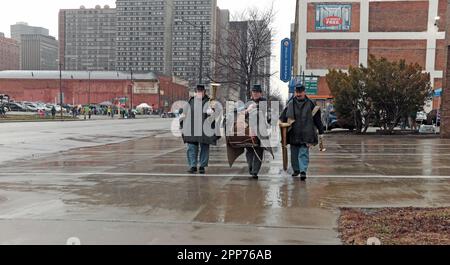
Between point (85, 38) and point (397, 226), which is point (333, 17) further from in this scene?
point (85, 38)

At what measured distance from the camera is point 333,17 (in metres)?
51.9

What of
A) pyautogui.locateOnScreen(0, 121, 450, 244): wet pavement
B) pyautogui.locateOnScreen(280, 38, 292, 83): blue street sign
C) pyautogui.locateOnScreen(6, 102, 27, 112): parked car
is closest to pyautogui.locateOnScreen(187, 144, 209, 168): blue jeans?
pyautogui.locateOnScreen(0, 121, 450, 244): wet pavement

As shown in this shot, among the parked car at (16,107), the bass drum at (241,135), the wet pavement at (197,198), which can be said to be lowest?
the parked car at (16,107)

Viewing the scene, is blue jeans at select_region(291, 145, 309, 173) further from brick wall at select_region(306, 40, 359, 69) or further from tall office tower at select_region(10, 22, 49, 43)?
tall office tower at select_region(10, 22, 49, 43)

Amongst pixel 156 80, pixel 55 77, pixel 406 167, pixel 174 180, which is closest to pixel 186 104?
pixel 174 180

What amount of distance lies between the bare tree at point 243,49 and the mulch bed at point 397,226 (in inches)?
747

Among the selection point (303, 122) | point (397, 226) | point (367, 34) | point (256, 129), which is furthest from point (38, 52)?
point (397, 226)

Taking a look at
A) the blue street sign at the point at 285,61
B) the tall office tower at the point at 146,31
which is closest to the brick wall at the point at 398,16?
the tall office tower at the point at 146,31

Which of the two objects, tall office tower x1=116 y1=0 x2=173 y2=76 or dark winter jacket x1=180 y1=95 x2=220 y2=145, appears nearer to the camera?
dark winter jacket x1=180 y1=95 x2=220 y2=145

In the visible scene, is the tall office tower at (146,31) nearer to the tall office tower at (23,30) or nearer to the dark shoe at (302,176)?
the dark shoe at (302,176)

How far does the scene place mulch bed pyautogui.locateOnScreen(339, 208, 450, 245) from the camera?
4820mm

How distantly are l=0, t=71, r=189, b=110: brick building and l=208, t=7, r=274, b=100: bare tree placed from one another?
7476cm

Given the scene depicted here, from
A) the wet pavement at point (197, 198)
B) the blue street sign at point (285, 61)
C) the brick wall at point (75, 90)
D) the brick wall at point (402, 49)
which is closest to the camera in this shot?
the wet pavement at point (197, 198)

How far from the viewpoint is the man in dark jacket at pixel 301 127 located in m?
8.95
